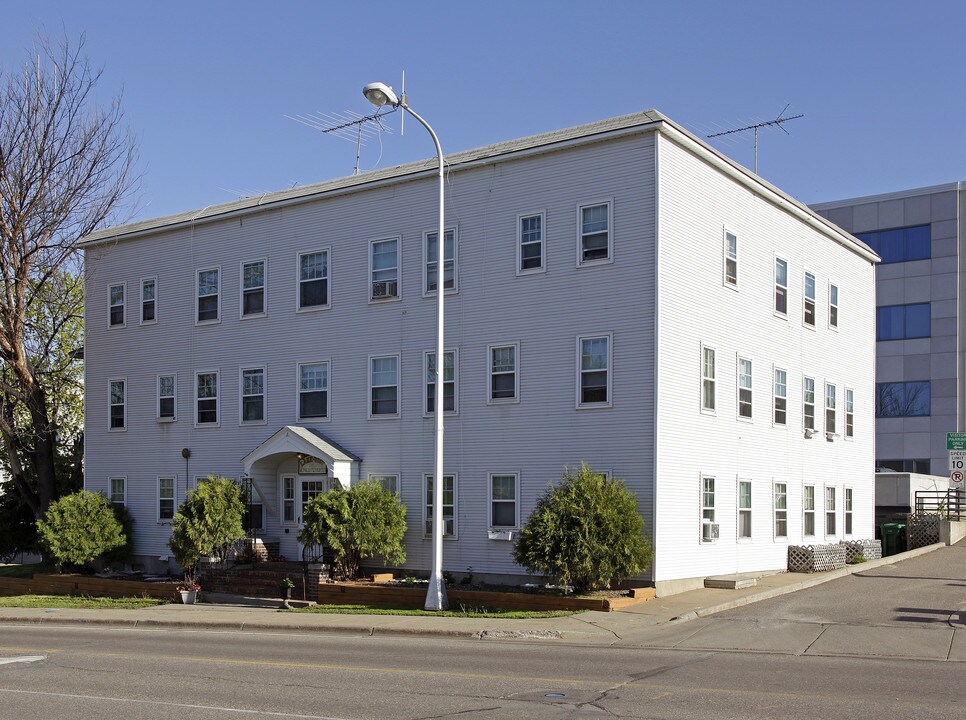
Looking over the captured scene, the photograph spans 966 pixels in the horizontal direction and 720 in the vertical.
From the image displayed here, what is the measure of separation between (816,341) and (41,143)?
23498mm

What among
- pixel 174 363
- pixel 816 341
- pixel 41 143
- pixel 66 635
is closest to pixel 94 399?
pixel 174 363

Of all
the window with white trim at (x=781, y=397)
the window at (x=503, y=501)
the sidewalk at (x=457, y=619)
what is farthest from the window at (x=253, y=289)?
the window with white trim at (x=781, y=397)

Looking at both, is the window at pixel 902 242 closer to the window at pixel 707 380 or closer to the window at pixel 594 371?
the window at pixel 707 380

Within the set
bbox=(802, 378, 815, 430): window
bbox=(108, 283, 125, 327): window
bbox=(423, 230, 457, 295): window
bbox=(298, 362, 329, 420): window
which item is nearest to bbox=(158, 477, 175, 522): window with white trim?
bbox=(108, 283, 125, 327): window

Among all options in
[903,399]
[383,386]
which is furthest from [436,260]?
[903,399]

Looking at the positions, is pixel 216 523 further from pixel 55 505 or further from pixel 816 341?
pixel 816 341

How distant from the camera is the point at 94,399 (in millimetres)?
34406

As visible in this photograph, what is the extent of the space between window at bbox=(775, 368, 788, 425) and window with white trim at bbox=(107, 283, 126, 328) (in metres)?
19.8

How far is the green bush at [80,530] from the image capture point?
31078mm

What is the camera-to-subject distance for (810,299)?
30.9 m

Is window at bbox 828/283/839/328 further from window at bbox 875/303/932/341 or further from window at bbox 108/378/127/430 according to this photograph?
window at bbox 875/303/932/341

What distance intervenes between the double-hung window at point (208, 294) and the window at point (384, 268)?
19.1 ft

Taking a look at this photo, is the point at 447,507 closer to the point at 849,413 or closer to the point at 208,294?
the point at 208,294

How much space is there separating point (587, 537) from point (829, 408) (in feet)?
44.1
